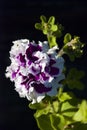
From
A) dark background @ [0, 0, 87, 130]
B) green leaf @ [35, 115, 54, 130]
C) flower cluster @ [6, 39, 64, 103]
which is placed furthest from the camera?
dark background @ [0, 0, 87, 130]

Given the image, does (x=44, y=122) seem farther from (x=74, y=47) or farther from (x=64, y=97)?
(x=74, y=47)

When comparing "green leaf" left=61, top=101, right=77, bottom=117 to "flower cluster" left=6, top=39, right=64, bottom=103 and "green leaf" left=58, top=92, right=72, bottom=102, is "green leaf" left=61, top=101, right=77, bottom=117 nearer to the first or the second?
"green leaf" left=58, top=92, right=72, bottom=102

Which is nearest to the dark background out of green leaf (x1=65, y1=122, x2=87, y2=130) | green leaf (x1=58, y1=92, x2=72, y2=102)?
green leaf (x1=58, y1=92, x2=72, y2=102)

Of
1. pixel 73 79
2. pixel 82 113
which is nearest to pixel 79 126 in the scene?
pixel 82 113

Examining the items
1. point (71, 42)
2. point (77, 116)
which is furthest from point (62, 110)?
point (71, 42)

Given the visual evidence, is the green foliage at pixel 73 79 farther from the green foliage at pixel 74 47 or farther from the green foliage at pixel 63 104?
the green foliage at pixel 74 47

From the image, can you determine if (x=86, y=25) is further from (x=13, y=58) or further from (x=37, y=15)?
(x=13, y=58)

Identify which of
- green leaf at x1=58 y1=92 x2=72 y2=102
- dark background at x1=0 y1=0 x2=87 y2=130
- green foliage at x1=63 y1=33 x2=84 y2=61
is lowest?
green leaf at x1=58 y1=92 x2=72 y2=102
